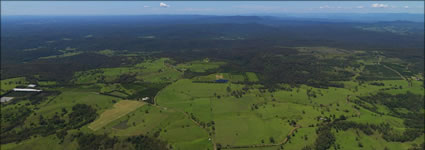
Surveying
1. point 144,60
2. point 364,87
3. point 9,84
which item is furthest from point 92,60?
point 364,87

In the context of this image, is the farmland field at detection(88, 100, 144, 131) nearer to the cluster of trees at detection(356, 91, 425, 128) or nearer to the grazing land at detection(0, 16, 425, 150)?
the grazing land at detection(0, 16, 425, 150)

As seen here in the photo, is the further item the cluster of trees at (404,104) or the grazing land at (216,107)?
the cluster of trees at (404,104)

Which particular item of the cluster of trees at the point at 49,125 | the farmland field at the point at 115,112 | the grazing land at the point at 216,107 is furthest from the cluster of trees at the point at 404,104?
the cluster of trees at the point at 49,125

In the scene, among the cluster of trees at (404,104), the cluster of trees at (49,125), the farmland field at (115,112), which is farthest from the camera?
the cluster of trees at (404,104)

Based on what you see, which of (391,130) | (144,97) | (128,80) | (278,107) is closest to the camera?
(391,130)

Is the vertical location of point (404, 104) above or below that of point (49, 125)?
above

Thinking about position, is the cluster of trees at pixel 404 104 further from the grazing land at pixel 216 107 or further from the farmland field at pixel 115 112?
the farmland field at pixel 115 112

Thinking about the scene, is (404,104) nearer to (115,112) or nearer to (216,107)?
(216,107)

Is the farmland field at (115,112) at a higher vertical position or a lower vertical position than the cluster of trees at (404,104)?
lower

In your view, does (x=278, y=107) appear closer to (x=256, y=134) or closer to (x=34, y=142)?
(x=256, y=134)

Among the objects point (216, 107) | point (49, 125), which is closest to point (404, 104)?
point (216, 107)

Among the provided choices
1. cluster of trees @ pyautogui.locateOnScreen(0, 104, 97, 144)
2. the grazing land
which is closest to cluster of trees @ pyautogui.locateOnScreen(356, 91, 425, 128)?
the grazing land
